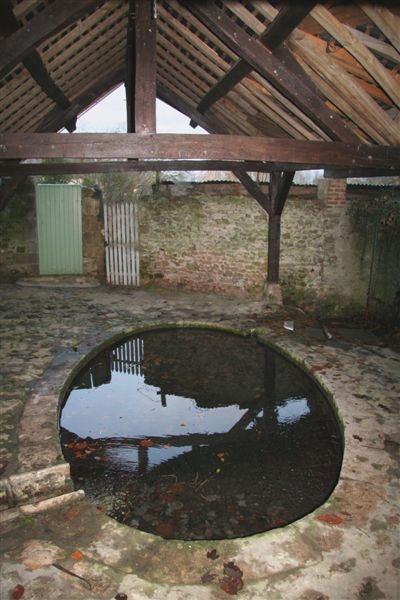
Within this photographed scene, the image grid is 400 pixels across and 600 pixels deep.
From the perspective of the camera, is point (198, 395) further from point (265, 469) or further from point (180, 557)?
point (180, 557)

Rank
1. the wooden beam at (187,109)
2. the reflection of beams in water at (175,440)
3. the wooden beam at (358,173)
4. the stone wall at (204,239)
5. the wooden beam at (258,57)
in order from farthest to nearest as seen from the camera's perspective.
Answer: the stone wall at (204,239) < the wooden beam at (187,109) < the wooden beam at (358,173) < the reflection of beams in water at (175,440) < the wooden beam at (258,57)

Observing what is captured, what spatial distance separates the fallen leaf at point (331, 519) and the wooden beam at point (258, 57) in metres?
3.35

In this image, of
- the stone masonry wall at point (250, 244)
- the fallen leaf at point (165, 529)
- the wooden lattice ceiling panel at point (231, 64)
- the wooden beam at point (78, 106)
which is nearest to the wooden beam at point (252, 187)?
the stone masonry wall at point (250, 244)

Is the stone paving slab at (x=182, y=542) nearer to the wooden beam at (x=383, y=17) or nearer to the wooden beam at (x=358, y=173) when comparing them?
the wooden beam at (x=358, y=173)

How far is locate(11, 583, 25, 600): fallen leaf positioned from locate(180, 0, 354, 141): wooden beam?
4.00m

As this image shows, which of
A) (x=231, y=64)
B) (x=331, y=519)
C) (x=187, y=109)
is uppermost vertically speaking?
(x=187, y=109)

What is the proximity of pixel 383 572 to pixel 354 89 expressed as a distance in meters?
3.89

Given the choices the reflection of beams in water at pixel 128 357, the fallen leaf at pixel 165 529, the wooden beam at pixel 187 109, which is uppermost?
the wooden beam at pixel 187 109

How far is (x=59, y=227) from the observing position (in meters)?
9.63

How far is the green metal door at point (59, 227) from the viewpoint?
9.48 meters

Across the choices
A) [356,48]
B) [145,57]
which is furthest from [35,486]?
[356,48]

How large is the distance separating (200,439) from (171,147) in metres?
2.89

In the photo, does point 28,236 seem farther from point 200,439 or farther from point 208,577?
point 208,577

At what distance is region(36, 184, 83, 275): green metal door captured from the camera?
→ 31.1ft
